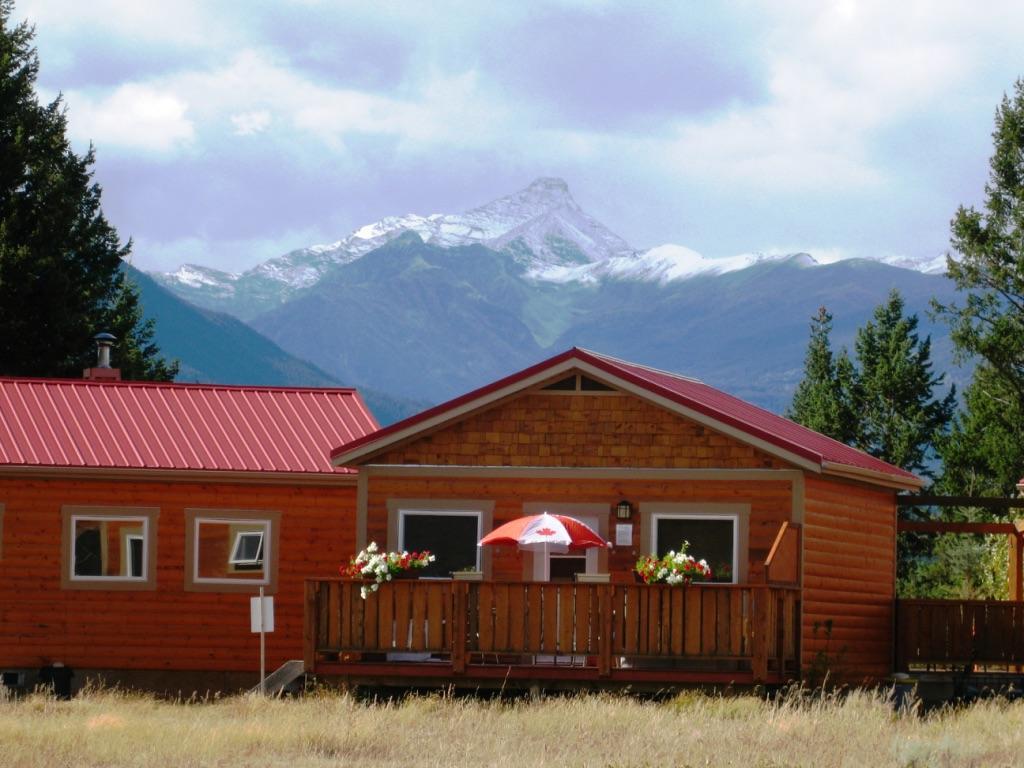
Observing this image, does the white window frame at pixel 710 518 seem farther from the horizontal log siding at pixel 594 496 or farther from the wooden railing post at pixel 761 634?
the wooden railing post at pixel 761 634

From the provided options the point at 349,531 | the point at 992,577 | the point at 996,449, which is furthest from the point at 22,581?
the point at 996,449

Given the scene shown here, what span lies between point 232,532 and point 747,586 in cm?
866

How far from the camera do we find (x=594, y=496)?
24734 mm

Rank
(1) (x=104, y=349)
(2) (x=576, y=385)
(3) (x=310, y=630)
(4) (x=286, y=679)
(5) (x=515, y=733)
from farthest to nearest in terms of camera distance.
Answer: (1) (x=104, y=349), (2) (x=576, y=385), (4) (x=286, y=679), (3) (x=310, y=630), (5) (x=515, y=733)

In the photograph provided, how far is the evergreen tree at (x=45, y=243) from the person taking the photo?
43.7 metres

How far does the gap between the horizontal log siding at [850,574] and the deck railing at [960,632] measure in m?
0.31

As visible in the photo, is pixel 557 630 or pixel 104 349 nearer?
pixel 557 630

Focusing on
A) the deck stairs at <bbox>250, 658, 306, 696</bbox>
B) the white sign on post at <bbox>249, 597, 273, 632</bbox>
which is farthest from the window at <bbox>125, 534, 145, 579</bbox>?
the deck stairs at <bbox>250, 658, 306, 696</bbox>

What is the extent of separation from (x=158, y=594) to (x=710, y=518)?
8486 millimetres

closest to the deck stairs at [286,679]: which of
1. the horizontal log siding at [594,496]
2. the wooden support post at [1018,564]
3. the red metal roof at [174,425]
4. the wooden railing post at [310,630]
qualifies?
the wooden railing post at [310,630]

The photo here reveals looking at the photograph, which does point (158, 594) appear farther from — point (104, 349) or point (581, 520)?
point (104, 349)

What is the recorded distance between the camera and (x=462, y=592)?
22672mm

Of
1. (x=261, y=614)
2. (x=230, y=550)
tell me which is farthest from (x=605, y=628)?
(x=230, y=550)

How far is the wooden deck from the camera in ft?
73.7
